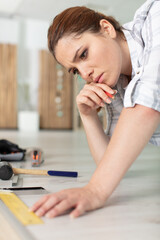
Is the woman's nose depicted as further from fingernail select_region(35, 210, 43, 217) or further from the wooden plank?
the wooden plank

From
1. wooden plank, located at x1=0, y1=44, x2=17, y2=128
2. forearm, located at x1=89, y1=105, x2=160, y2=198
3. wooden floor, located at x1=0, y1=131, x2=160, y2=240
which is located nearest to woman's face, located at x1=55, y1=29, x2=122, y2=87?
forearm, located at x1=89, y1=105, x2=160, y2=198

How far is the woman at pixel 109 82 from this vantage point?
0.86 metres

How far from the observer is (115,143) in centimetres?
87

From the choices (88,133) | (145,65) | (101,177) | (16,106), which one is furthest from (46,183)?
(16,106)

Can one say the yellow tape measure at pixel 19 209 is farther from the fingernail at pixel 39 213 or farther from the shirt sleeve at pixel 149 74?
the shirt sleeve at pixel 149 74

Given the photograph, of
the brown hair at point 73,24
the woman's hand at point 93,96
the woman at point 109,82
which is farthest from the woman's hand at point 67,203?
the brown hair at point 73,24

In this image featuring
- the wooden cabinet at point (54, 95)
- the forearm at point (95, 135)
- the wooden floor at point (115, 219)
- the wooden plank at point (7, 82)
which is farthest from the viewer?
the wooden cabinet at point (54, 95)

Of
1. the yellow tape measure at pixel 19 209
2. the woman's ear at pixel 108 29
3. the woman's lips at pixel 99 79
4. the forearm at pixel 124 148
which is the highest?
the woman's ear at pixel 108 29

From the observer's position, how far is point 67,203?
788 mm

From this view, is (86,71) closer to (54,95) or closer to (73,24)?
(73,24)

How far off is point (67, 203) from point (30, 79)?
7.64m

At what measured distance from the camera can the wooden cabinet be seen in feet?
27.1

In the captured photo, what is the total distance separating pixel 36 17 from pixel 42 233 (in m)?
7.74

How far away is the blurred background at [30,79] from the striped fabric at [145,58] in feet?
22.1
